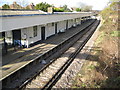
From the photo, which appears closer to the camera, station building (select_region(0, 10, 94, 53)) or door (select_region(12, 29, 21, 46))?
station building (select_region(0, 10, 94, 53))

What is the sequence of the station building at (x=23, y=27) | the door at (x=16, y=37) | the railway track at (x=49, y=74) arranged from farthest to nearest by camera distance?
the door at (x=16, y=37), the station building at (x=23, y=27), the railway track at (x=49, y=74)

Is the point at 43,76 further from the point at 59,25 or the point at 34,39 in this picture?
the point at 59,25

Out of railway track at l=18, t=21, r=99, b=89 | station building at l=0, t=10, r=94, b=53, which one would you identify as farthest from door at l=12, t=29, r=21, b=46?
railway track at l=18, t=21, r=99, b=89

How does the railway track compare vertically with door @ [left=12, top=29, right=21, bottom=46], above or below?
below

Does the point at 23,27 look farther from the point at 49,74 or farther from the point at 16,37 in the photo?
the point at 49,74

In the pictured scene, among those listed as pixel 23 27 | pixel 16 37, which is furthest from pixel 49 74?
pixel 16 37

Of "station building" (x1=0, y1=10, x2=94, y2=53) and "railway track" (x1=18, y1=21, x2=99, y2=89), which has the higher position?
"station building" (x1=0, y1=10, x2=94, y2=53)

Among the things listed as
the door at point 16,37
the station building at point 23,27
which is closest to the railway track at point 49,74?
the station building at point 23,27

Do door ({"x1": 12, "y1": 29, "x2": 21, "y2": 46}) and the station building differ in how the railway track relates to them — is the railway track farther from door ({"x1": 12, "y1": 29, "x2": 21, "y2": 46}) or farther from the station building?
door ({"x1": 12, "y1": 29, "x2": 21, "y2": 46})

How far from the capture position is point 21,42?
1662 centimetres

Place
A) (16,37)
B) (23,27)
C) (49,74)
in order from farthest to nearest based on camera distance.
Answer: (16,37) < (23,27) < (49,74)

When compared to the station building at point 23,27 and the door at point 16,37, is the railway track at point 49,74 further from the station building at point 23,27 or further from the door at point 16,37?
the door at point 16,37

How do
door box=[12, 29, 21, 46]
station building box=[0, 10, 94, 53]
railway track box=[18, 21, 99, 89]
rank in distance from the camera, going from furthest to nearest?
door box=[12, 29, 21, 46] < station building box=[0, 10, 94, 53] < railway track box=[18, 21, 99, 89]

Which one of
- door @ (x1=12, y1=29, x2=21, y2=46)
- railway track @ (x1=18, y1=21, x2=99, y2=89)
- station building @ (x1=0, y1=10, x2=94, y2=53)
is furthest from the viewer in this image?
door @ (x1=12, y1=29, x2=21, y2=46)
